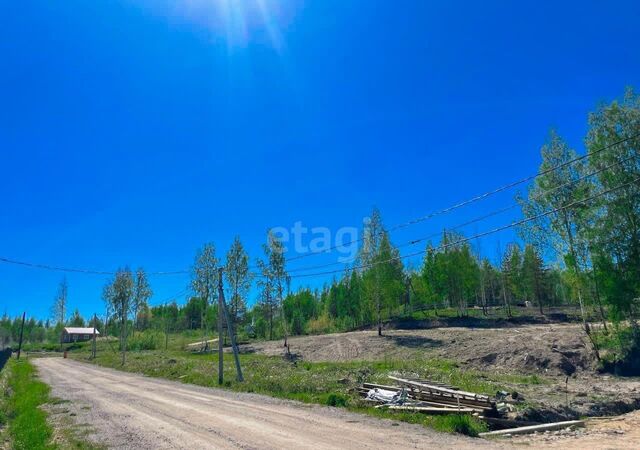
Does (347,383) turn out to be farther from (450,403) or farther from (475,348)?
(475,348)

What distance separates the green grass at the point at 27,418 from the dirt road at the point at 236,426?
128 centimetres

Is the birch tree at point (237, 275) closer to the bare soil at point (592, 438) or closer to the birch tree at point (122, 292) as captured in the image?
the birch tree at point (122, 292)

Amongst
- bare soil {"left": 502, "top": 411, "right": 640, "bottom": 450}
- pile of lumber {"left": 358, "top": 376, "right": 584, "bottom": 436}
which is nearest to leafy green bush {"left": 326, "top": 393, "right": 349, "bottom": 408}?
pile of lumber {"left": 358, "top": 376, "right": 584, "bottom": 436}

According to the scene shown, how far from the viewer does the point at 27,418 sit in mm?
15891

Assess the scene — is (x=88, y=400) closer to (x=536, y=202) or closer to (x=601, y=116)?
(x=536, y=202)

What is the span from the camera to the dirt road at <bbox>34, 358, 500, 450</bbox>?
11414 millimetres

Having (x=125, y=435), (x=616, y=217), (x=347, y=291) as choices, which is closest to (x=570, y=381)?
(x=616, y=217)

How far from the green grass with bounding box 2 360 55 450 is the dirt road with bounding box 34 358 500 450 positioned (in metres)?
1.28

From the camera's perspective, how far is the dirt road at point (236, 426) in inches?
449

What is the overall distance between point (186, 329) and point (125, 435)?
11075cm

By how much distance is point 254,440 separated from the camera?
1166 cm

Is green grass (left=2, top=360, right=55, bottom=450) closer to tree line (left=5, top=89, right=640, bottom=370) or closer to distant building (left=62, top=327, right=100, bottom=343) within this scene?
tree line (left=5, top=89, right=640, bottom=370)

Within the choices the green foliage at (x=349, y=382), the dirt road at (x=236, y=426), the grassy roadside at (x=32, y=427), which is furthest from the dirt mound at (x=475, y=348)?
the grassy roadside at (x=32, y=427)

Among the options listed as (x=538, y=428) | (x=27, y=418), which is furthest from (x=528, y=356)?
(x=27, y=418)
